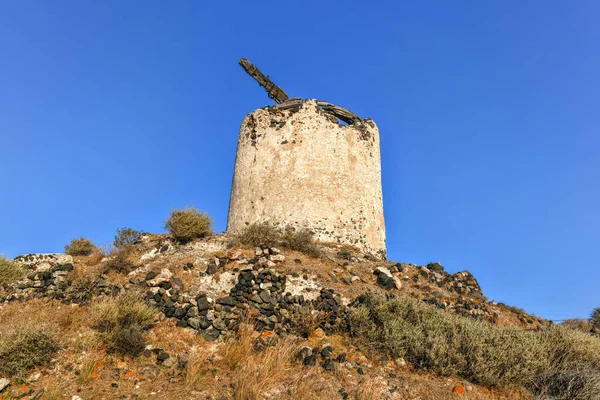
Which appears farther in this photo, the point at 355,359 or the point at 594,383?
the point at 355,359

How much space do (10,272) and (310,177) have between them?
23.8 ft

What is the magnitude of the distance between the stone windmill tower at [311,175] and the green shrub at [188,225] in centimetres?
181

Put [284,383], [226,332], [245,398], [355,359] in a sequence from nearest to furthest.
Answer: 1. [245,398]
2. [284,383]
3. [355,359]
4. [226,332]

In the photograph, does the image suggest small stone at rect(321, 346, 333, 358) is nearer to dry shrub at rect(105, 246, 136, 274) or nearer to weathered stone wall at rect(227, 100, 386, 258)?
dry shrub at rect(105, 246, 136, 274)

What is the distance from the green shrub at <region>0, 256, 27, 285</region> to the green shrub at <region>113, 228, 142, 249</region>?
1929 millimetres

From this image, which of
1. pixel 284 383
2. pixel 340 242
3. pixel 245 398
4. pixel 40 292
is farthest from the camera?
pixel 340 242

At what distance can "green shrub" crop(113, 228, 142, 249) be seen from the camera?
1023 cm

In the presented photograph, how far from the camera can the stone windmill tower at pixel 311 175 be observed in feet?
38.6

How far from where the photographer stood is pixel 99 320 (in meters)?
6.47

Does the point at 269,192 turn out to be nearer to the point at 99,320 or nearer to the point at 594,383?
the point at 99,320

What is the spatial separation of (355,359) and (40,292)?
18.8 feet

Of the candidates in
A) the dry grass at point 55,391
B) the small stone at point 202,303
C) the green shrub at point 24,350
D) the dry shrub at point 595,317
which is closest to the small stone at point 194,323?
the small stone at point 202,303

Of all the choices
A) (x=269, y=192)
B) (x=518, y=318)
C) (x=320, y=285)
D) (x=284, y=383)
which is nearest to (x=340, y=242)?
(x=269, y=192)

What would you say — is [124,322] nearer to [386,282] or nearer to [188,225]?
[188,225]
